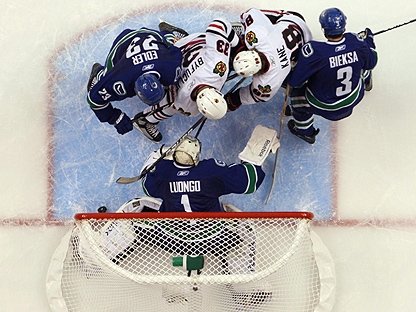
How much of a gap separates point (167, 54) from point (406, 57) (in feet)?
4.87

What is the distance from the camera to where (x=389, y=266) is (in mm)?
3428

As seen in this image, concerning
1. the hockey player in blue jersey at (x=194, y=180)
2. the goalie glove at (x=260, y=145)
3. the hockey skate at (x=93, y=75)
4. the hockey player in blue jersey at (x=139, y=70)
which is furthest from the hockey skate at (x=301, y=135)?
the hockey skate at (x=93, y=75)

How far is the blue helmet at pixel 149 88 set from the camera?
276 centimetres

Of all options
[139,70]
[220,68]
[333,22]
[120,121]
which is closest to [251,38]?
[220,68]

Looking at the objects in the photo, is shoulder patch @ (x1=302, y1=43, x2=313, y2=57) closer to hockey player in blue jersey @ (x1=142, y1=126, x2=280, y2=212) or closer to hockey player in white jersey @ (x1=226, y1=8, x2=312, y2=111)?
hockey player in white jersey @ (x1=226, y1=8, x2=312, y2=111)

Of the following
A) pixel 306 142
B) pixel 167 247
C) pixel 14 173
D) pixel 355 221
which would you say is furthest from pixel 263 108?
pixel 14 173

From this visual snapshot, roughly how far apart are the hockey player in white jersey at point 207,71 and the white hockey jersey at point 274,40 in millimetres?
116

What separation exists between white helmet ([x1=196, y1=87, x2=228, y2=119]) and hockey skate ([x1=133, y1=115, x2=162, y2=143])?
25.1 inches

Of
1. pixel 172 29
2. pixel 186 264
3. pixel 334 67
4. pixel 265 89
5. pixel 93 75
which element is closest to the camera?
pixel 186 264

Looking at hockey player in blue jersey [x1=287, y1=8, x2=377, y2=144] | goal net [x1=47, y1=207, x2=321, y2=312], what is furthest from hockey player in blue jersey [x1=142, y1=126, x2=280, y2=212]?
hockey player in blue jersey [x1=287, y1=8, x2=377, y2=144]

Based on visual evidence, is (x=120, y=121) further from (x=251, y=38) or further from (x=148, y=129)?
(x=251, y=38)

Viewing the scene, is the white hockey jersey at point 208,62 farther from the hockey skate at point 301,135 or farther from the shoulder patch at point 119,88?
the hockey skate at point 301,135

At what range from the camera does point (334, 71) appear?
9.41 ft

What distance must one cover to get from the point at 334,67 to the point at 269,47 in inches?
12.4
